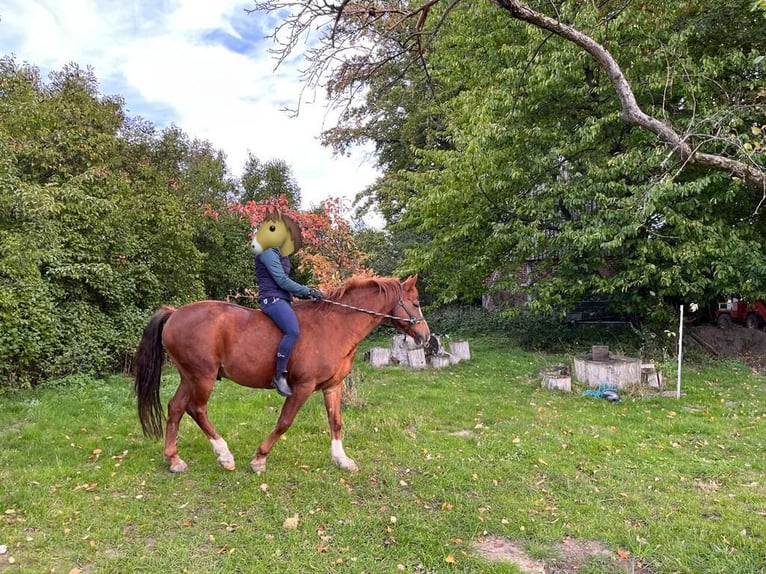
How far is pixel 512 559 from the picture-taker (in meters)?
3.04

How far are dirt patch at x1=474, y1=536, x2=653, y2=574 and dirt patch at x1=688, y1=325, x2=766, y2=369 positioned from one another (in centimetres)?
951

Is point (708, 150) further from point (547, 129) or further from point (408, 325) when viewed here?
point (408, 325)

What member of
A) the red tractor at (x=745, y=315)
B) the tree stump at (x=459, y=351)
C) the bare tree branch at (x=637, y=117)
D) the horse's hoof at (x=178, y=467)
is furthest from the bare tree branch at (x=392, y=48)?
the red tractor at (x=745, y=315)

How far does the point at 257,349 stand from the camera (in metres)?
4.27

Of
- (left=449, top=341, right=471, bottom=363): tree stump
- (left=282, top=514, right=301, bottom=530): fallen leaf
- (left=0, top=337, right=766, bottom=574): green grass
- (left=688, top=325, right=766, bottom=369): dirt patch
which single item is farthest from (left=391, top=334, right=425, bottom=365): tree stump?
(left=282, top=514, right=301, bottom=530): fallen leaf

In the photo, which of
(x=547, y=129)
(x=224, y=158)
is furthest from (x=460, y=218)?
(x=224, y=158)

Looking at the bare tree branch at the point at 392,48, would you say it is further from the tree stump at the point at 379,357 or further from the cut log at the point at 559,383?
the tree stump at the point at 379,357

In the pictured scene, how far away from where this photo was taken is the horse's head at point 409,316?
4.57 meters

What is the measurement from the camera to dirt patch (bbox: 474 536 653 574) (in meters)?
2.92

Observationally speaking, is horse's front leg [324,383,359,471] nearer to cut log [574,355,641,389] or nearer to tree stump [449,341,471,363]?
cut log [574,355,641,389]

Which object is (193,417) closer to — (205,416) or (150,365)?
(205,416)

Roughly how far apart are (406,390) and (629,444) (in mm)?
3545

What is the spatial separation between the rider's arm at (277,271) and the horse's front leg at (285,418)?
0.89m

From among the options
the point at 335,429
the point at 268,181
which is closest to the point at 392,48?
the point at 335,429
